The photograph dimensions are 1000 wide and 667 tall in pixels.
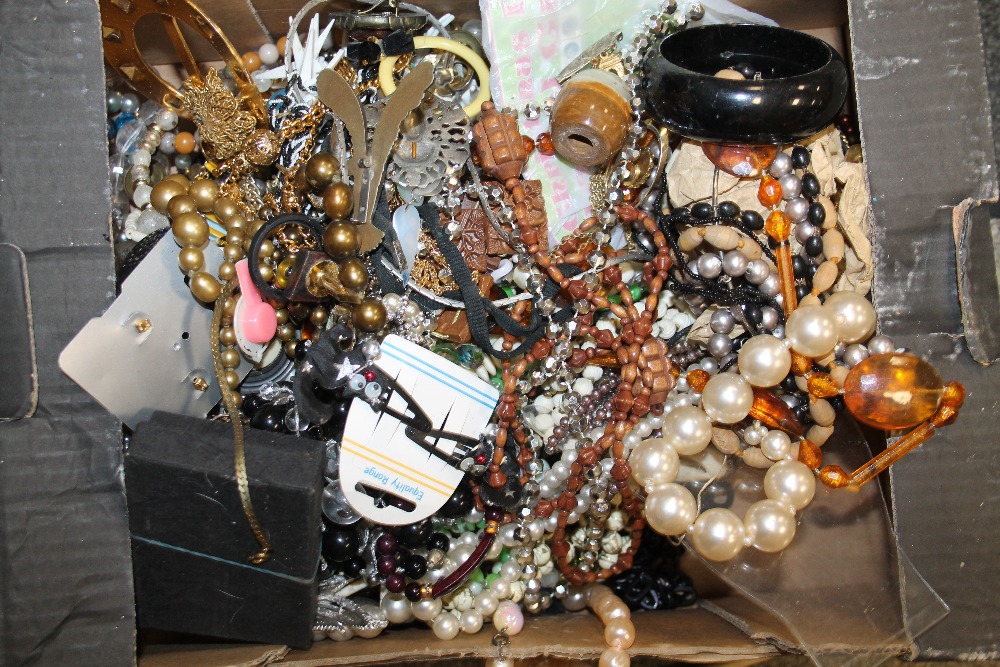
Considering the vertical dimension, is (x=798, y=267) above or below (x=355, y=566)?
above

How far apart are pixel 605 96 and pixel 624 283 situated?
8.4 inches

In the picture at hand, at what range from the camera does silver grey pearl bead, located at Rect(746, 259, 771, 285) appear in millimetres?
812

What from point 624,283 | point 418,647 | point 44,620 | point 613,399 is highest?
point 624,283

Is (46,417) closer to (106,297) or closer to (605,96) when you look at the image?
(106,297)

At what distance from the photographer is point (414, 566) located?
866 millimetres

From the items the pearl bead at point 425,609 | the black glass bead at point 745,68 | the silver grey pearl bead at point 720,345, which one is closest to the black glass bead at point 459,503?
the pearl bead at point 425,609

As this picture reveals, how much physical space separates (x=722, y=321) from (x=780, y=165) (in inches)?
7.0

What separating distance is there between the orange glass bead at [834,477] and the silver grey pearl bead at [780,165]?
32 cm

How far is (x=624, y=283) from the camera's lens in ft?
2.92

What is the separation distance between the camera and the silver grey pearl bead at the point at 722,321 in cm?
82

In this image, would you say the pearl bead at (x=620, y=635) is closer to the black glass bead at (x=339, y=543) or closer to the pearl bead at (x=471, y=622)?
the pearl bead at (x=471, y=622)

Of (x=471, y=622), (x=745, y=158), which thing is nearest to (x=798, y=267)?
(x=745, y=158)

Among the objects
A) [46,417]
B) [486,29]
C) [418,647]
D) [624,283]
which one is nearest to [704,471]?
[624,283]

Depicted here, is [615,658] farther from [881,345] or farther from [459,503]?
[881,345]
